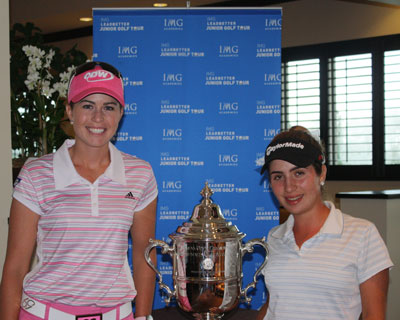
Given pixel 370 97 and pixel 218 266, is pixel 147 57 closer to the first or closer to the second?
pixel 218 266

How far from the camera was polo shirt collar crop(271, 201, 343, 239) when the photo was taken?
1.61 metres

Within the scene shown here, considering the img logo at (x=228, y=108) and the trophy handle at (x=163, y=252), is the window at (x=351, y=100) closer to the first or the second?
the img logo at (x=228, y=108)

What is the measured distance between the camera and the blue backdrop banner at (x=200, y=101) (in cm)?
348

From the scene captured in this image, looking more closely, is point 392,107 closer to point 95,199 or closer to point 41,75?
point 41,75

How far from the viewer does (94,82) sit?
1.55 m

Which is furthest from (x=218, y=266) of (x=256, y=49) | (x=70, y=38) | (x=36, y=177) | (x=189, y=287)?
(x=70, y=38)

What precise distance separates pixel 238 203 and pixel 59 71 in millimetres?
1510

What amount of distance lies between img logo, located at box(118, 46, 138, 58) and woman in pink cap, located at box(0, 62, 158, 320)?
→ 1.96 m

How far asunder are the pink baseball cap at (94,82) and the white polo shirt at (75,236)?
8.5 inches

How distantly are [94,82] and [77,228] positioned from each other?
1.38 ft

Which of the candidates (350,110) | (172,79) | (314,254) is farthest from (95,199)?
(350,110)

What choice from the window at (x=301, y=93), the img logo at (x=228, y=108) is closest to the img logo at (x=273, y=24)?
the img logo at (x=228, y=108)

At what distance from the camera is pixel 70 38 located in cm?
928

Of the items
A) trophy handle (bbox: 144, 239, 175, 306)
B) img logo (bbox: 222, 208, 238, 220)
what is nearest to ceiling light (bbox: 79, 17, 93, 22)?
img logo (bbox: 222, 208, 238, 220)
